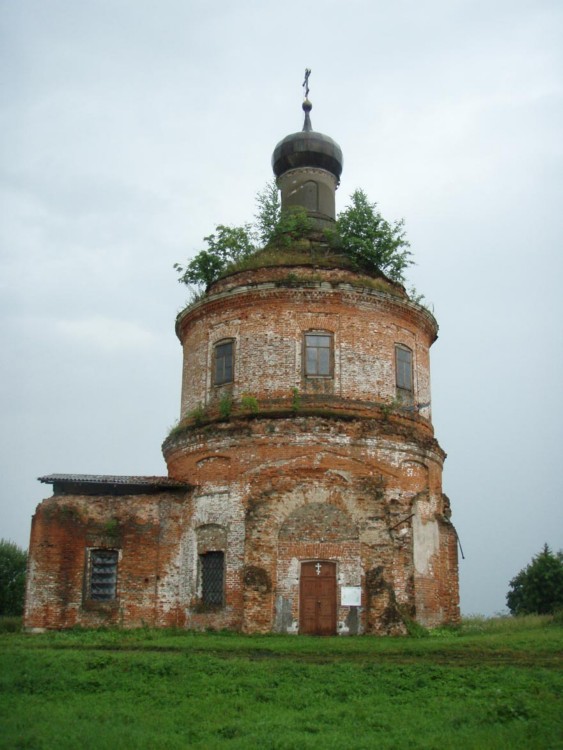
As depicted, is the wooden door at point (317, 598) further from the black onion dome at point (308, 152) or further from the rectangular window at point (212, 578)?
the black onion dome at point (308, 152)

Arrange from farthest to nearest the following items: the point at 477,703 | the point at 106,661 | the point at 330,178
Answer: the point at 330,178 < the point at 106,661 < the point at 477,703

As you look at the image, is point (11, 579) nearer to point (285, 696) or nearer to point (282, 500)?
point (282, 500)

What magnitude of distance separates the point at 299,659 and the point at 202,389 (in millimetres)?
9901

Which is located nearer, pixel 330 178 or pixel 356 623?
pixel 356 623

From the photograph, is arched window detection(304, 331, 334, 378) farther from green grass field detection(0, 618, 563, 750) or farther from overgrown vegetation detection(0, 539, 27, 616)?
overgrown vegetation detection(0, 539, 27, 616)

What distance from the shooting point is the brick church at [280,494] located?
64.4ft

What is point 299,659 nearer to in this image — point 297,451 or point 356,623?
point 356,623

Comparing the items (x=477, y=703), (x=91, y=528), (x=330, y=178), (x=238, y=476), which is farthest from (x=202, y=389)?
(x=477, y=703)

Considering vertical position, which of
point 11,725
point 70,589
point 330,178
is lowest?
point 11,725

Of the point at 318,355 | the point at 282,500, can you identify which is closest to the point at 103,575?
the point at 282,500

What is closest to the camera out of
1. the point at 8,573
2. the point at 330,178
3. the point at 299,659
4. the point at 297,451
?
the point at 299,659

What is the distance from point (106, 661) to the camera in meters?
13.7

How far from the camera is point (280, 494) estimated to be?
20078 millimetres

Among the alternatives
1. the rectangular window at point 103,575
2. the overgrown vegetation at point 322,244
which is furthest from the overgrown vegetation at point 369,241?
the rectangular window at point 103,575
